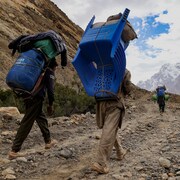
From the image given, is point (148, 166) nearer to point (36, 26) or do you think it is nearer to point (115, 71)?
point (115, 71)

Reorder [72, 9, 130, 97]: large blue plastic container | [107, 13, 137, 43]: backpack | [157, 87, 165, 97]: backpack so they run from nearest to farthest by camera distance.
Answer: [72, 9, 130, 97]: large blue plastic container < [107, 13, 137, 43]: backpack < [157, 87, 165, 97]: backpack

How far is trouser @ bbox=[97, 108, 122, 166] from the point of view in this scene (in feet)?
14.2

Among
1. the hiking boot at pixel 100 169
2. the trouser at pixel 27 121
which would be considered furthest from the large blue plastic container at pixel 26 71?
the hiking boot at pixel 100 169

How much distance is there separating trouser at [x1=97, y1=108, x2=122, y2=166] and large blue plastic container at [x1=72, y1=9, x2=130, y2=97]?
31 cm

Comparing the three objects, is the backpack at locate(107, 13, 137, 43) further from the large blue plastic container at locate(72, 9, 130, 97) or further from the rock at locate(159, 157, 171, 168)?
the rock at locate(159, 157, 171, 168)

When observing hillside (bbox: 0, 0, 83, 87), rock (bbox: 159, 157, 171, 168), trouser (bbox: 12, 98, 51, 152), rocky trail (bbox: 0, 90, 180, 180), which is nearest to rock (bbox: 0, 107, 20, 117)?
rocky trail (bbox: 0, 90, 180, 180)

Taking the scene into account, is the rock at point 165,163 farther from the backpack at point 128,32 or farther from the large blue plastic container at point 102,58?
the backpack at point 128,32

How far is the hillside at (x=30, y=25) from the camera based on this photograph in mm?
23013

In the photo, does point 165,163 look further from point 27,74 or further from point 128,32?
point 27,74

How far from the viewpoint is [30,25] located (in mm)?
33031

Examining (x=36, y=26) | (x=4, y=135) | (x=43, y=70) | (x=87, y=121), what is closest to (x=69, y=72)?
(x=36, y=26)

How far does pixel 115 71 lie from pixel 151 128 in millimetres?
5696

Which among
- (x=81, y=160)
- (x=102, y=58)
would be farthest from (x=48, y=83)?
(x=81, y=160)

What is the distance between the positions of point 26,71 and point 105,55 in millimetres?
1098
